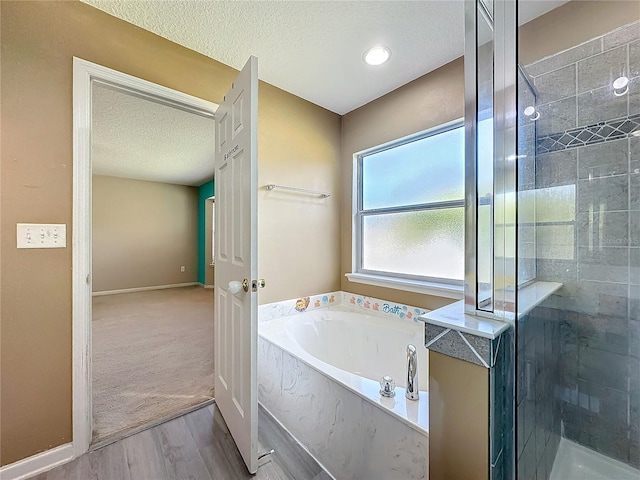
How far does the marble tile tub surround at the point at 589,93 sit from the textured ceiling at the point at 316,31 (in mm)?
312

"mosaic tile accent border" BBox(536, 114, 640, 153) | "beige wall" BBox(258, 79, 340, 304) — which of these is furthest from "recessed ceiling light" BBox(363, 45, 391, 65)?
"mosaic tile accent border" BBox(536, 114, 640, 153)

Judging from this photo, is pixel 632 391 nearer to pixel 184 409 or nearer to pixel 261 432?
pixel 261 432

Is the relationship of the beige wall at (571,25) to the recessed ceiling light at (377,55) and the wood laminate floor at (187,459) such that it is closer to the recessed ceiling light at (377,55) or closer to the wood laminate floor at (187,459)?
the recessed ceiling light at (377,55)

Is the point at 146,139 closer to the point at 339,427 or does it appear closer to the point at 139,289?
the point at 139,289

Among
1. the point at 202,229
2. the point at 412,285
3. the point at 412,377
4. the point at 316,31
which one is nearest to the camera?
the point at 412,377

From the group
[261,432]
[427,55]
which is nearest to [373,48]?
[427,55]

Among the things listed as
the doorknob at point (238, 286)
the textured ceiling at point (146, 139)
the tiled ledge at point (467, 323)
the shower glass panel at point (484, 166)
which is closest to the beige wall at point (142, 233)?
the textured ceiling at point (146, 139)

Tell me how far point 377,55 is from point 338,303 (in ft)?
6.49

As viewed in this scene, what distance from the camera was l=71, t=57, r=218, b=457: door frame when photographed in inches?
51.8

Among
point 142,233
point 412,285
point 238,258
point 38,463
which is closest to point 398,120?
point 412,285

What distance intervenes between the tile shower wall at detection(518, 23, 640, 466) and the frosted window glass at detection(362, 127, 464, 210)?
50 centimetres

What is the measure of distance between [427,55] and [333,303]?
2.03 metres

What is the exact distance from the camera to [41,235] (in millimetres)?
1248

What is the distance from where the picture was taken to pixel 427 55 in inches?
68.2
